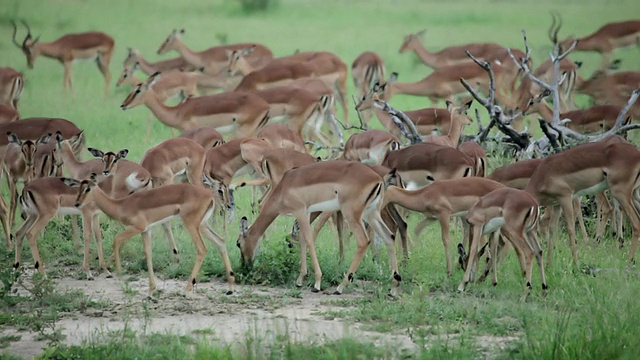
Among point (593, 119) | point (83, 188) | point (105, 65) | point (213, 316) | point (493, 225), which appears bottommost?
point (213, 316)

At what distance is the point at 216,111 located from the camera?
11.2m

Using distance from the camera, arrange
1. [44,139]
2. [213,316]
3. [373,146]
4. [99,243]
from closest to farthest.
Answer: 1. [213,316]
2. [99,243]
3. [44,139]
4. [373,146]

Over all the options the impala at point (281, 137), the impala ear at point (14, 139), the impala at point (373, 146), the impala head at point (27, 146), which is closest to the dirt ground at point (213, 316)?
the impala head at point (27, 146)

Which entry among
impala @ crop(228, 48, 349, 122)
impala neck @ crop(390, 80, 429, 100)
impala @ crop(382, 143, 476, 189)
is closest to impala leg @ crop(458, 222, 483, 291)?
impala @ crop(382, 143, 476, 189)

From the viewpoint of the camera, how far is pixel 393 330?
6.20 meters

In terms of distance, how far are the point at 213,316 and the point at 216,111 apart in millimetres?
4816

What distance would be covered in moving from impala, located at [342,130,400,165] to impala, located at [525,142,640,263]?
1.68 metres

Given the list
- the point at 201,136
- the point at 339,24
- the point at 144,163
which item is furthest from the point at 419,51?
the point at 144,163

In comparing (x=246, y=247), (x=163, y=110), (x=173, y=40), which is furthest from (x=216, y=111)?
(x=173, y=40)

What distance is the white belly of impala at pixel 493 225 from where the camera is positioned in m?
6.97

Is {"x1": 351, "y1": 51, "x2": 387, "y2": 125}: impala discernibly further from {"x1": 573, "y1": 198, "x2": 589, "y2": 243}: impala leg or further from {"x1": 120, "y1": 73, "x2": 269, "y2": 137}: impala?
{"x1": 573, "y1": 198, "x2": 589, "y2": 243}: impala leg

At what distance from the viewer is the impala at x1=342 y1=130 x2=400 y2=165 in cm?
923

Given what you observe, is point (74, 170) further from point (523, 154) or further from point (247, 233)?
point (523, 154)

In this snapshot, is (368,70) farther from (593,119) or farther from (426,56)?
(593,119)
